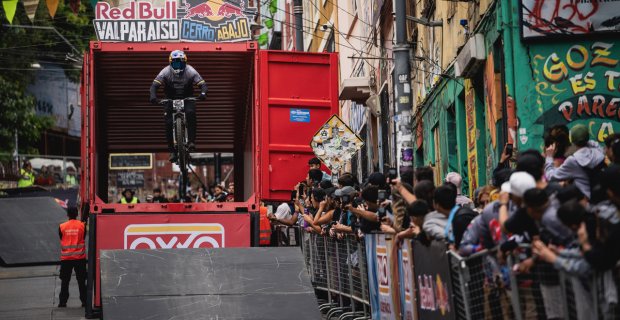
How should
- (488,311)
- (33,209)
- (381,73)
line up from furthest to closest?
(33,209), (381,73), (488,311)

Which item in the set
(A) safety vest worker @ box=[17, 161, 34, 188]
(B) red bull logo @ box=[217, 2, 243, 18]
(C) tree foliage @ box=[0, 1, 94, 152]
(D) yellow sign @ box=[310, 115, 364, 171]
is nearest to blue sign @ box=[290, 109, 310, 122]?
(D) yellow sign @ box=[310, 115, 364, 171]

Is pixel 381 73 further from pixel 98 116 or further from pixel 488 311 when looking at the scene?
pixel 488 311

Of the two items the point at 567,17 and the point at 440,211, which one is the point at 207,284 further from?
the point at 567,17

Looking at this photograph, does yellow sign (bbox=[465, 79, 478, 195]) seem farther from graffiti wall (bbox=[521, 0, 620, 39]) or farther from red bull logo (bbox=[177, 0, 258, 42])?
red bull logo (bbox=[177, 0, 258, 42])

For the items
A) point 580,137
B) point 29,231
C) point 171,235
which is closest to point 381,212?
point 580,137

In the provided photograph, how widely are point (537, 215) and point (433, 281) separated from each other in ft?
7.89

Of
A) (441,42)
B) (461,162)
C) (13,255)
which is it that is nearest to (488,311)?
(461,162)

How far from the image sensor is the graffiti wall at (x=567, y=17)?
568 inches

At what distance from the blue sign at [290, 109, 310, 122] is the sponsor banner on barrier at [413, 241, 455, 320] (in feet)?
22.2

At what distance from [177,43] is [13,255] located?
43.7ft

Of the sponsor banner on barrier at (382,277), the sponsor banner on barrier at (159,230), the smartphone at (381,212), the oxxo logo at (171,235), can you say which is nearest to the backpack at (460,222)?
the sponsor banner on barrier at (382,277)

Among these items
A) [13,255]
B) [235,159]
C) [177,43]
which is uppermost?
[177,43]

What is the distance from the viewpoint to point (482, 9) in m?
16.8

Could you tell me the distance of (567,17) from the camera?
14570mm
